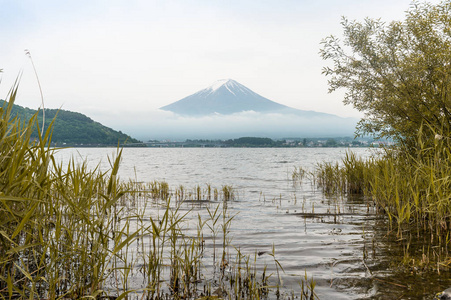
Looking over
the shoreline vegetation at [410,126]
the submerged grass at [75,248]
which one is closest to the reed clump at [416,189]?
the shoreline vegetation at [410,126]

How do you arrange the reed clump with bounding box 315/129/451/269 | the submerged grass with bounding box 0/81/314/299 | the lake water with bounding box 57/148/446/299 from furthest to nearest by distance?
the reed clump with bounding box 315/129/451/269 < the lake water with bounding box 57/148/446/299 < the submerged grass with bounding box 0/81/314/299

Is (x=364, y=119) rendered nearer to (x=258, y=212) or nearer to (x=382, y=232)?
(x=258, y=212)

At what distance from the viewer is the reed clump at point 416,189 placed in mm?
5453

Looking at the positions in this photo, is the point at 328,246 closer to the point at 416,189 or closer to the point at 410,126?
the point at 416,189

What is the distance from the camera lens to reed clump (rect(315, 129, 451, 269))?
5.45 metres

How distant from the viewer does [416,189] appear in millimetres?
6234

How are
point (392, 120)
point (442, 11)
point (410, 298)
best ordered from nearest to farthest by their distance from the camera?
point (410, 298) < point (442, 11) < point (392, 120)

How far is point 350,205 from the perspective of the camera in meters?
10.7

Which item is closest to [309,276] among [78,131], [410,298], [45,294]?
[410,298]

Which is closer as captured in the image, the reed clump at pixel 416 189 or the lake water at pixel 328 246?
the lake water at pixel 328 246

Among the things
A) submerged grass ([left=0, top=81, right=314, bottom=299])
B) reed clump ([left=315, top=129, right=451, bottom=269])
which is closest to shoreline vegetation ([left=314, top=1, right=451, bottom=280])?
reed clump ([left=315, top=129, right=451, bottom=269])

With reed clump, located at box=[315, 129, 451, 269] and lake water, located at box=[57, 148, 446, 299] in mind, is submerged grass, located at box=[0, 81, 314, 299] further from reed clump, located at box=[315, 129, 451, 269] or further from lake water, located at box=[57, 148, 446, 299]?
reed clump, located at box=[315, 129, 451, 269]

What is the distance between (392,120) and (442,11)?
3.19 m

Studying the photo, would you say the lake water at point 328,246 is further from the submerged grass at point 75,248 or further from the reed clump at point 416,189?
the submerged grass at point 75,248
